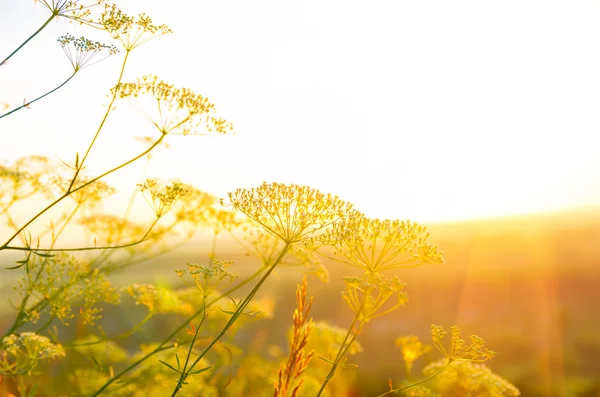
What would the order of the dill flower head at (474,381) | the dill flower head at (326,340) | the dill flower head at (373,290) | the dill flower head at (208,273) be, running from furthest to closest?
1. the dill flower head at (326,340)
2. the dill flower head at (474,381)
3. the dill flower head at (208,273)
4. the dill flower head at (373,290)

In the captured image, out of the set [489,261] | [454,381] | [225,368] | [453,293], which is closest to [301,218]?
[454,381]

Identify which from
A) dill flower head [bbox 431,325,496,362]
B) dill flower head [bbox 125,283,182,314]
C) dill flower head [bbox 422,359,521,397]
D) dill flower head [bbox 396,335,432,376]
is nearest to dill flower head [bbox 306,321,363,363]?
dill flower head [bbox 396,335,432,376]

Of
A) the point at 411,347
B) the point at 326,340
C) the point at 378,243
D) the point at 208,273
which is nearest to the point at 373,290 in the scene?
the point at 378,243

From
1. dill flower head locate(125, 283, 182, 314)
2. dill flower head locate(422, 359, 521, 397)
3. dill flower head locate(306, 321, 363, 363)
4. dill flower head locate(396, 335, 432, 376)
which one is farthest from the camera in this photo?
dill flower head locate(306, 321, 363, 363)

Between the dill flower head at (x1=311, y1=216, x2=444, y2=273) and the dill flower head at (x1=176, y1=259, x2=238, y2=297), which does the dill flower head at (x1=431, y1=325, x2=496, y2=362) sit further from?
the dill flower head at (x1=176, y1=259, x2=238, y2=297)

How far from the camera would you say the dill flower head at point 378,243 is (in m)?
2.39

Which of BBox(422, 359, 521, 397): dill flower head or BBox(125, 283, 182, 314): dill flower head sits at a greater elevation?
BBox(125, 283, 182, 314): dill flower head

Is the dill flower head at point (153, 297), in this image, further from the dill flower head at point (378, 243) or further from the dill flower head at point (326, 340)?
the dill flower head at point (378, 243)

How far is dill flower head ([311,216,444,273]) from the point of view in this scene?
2.39 meters

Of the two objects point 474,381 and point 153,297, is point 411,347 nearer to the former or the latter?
point 474,381

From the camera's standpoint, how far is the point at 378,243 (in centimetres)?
257

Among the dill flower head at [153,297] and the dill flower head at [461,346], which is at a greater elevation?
the dill flower head at [153,297]

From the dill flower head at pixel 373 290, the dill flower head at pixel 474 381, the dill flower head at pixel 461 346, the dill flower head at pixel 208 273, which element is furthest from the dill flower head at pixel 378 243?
the dill flower head at pixel 474 381

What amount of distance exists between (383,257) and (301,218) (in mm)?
506
